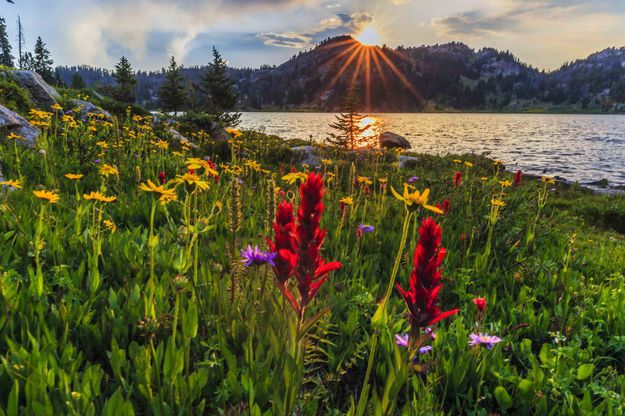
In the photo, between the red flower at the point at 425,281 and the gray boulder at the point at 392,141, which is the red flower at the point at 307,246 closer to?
the red flower at the point at 425,281

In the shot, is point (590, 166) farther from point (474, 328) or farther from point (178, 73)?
point (178, 73)

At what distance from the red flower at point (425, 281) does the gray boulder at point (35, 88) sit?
17480 millimetres

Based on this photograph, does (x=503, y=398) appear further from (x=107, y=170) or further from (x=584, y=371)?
(x=107, y=170)

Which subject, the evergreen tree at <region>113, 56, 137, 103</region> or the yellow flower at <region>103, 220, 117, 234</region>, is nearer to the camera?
the yellow flower at <region>103, 220, 117, 234</region>

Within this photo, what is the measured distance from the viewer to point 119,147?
7082 mm

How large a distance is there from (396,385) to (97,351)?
7.53 ft

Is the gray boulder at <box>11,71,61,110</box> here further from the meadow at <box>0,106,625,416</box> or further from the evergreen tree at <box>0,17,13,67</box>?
the evergreen tree at <box>0,17,13,67</box>

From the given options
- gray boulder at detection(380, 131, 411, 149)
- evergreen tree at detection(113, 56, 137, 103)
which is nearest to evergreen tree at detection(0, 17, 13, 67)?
evergreen tree at detection(113, 56, 137, 103)

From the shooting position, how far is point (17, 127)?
8.34 meters

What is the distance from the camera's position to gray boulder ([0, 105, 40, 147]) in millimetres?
7934

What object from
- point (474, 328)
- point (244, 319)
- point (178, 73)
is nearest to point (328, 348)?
point (244, 319)

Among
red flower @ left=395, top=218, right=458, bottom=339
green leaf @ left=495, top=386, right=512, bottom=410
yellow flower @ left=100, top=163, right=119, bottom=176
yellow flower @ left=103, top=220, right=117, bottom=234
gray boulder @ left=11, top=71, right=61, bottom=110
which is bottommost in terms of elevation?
green leaf @ left=495, top=386, right=512, bottom=410

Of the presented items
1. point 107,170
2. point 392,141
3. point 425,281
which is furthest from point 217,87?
point 425,281

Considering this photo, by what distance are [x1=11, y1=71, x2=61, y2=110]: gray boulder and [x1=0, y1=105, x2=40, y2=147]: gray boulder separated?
7156 mm
